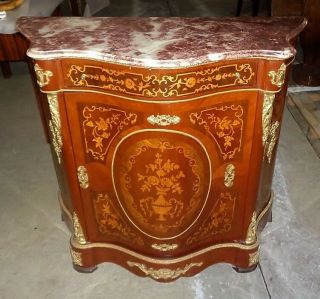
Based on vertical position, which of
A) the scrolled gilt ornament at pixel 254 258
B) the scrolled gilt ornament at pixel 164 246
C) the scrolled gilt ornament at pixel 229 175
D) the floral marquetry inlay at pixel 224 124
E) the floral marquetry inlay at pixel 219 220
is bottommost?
the scrolled gilt ornament at pixel 254 258

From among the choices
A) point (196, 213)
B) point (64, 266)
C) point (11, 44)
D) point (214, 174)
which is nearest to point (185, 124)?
point (214, 174)

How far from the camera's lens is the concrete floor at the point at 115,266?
5.13 feet

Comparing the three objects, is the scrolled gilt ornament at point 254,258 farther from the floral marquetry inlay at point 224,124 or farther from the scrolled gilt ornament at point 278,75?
the scrolled gilt ornament at point 278,75

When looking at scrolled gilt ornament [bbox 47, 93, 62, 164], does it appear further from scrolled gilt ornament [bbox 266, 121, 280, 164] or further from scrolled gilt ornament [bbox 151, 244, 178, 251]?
scrolled gilt ornament [bbox 266, 121, 280, 164]

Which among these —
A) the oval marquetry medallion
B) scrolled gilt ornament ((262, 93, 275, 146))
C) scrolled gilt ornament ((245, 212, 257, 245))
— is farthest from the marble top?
scrolled gilt ornament ((245, 212, 257, 245))

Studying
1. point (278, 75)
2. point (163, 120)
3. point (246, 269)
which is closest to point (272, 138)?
point (278, 75)

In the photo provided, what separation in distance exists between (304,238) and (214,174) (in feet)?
2.23

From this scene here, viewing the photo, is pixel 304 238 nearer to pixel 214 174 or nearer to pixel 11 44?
pixel 214 174

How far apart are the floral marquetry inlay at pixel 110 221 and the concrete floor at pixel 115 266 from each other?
209mm

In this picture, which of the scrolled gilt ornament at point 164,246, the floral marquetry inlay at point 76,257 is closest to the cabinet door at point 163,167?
the scrolled gilt ornament at point 164,246

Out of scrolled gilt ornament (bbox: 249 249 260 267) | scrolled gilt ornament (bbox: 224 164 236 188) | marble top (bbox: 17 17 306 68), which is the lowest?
scrolled gilt ornament (bbox: 249 249 260 267)

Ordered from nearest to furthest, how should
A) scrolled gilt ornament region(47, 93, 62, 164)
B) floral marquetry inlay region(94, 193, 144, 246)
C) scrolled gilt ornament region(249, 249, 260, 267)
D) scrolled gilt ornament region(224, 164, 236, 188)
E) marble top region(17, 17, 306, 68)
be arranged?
marble top region(17, 17, 306, 68)
scrolled gilt ornament region(47, 93, 62, 164)
scrolled gilt ornament region(224, 164, 236, 188)
floral marquetry inlay region(94, 193, 144, 246)
scrolled gilt ornament region(249, 249, 260, 267)

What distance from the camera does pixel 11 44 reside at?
7.09 feet

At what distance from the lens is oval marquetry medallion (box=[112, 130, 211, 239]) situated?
1241mm
